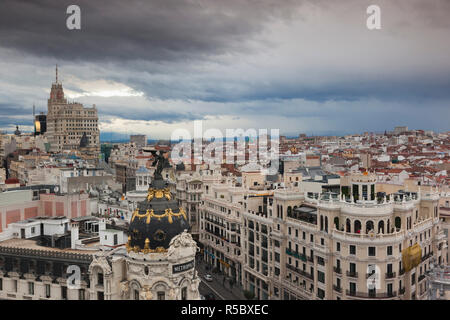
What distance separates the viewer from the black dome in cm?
1708

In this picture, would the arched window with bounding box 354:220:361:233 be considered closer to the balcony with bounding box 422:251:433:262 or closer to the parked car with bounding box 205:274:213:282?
the balcony with bounding box 422:251:433:262

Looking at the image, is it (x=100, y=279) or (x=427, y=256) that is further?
(x=427, y=256)

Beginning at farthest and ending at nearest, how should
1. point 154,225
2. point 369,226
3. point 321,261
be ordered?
point 321,261
point 369,226
point 154,225

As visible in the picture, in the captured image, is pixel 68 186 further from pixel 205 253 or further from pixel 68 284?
pixel 68 284


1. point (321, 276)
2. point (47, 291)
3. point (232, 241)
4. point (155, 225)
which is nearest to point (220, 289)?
point (232, 241)

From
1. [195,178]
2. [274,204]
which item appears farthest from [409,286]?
[195,178]

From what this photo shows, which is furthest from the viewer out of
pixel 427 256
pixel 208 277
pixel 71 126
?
pixel 71 126

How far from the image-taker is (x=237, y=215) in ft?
130

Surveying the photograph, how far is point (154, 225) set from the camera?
1720 centimetres

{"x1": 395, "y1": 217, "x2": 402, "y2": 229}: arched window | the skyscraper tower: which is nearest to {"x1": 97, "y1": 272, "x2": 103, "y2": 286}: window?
{"x1": 395, "y1": 217, "x2": 402, "y2": 229}: arched window

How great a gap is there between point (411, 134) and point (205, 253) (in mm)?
62468

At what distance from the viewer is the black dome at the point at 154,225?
17.1m

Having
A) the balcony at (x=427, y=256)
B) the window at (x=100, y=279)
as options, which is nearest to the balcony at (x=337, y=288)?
the balcony at (x=427, y=256)

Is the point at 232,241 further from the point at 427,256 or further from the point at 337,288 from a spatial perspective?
the point at 427,256
